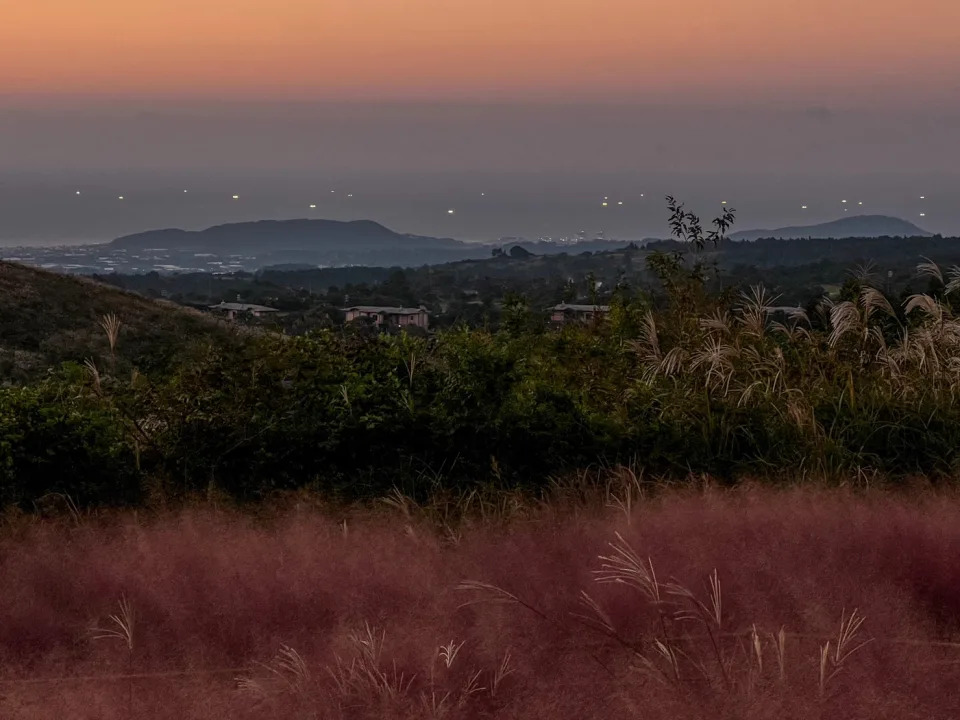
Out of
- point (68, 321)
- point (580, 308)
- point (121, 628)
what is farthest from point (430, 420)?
point (68, 321)

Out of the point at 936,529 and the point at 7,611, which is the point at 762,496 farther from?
the point at 7,611

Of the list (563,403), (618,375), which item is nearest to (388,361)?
(563,403)

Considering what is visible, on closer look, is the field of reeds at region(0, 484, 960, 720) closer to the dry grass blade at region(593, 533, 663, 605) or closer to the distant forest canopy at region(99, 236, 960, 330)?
the dry grass blade at region(593, 533, 663, 605)

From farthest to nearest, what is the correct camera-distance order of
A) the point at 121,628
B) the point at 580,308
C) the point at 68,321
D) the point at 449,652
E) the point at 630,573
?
the point at 68,321, the point at 580,308, the point at 121,628, the point at 630,573, the point at 449,652

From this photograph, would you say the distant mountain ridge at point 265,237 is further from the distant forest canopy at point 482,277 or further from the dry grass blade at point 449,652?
the dry grass blade at point 449,652

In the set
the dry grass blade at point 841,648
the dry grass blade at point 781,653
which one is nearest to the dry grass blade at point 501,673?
the dry grass blade at point 781,653

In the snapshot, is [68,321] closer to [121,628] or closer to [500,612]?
[121,628]
